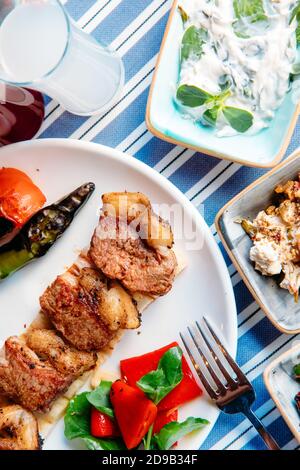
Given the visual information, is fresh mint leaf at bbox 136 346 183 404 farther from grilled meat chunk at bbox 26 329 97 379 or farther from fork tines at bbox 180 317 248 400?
grilled meat chunk at bbox 26 329 97 379

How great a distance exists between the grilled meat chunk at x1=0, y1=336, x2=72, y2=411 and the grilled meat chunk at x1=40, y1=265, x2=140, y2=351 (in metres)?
0.21

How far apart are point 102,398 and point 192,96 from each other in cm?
183

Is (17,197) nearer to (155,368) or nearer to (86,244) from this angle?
(86,244)

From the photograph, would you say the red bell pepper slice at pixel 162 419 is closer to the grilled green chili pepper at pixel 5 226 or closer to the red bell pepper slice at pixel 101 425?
the red bell pepper slice at pixel 101 425

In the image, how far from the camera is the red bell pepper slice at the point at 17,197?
3.62m

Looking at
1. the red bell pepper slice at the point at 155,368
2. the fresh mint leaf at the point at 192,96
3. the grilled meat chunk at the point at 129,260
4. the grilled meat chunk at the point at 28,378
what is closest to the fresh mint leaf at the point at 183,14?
the fresh mint leaf at the point at 192,96

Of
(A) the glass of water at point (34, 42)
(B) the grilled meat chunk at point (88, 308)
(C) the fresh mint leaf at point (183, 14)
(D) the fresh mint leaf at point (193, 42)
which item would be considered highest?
(A) the glass of water at point (34, 42)

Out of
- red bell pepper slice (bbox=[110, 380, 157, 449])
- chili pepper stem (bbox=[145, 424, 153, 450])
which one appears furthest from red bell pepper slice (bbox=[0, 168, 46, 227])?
chili pepper stem (bbox=[145, 424, 153, 450])

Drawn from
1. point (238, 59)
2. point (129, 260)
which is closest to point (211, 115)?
point (238, 59)

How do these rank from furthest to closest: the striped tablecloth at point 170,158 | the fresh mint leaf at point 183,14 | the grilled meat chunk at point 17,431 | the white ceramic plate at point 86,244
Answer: the striped tablecloth at point 170,158 < the white ceramic plate at point 86,244 < the fresh mint leaf at point 183,14 < the grilled meat chunk at point 17,431

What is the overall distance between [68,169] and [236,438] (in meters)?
1.96

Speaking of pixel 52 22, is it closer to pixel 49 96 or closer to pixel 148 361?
pixel 49 96
